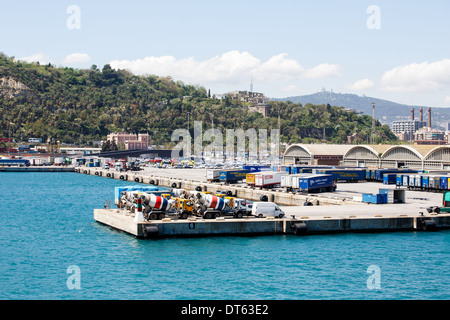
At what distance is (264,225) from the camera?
56094 millimetres

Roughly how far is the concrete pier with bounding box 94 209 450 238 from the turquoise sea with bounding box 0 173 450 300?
95 cm

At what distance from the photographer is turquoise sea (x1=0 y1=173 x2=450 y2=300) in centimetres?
3844

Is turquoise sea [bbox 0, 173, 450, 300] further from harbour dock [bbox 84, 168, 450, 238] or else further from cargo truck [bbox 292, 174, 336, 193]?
cargo truck [bbox 292, 174, 336, 193]

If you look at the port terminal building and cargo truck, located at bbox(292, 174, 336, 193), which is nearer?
cargo truck, located at bbox(292, 174, 336, 193)

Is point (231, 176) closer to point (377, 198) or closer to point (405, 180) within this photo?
point (405, 180)

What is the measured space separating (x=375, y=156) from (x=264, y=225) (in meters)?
77.7

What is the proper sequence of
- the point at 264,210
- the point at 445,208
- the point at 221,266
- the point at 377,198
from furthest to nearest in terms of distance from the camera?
the point at 377,198 → the point at 445,208 → the point at 264,210 → the point at 221,266

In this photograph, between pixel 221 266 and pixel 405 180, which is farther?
pixel 405 180

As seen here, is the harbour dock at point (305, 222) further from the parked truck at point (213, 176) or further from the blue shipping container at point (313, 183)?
the parked truck at point (213, 176)

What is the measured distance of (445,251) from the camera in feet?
166

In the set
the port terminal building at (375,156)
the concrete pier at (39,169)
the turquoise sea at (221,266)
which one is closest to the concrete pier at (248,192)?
the turquoise sea at (221,266)

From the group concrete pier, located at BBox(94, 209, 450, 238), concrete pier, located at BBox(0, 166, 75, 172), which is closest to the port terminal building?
concrete pier, located at BBox(94, 209, 450, 238)

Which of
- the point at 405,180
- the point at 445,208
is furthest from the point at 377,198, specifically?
the point at 405,180

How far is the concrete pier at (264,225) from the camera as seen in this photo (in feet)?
176
